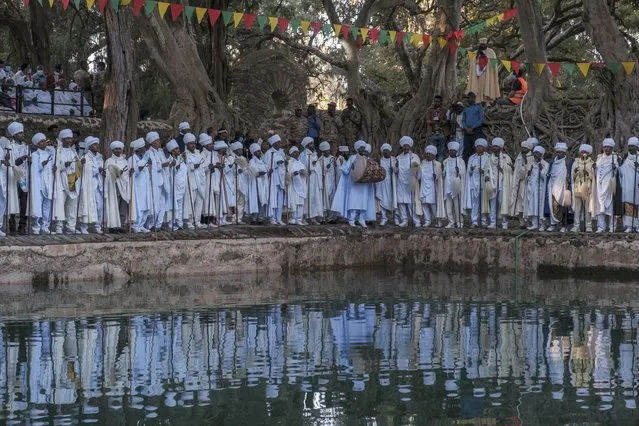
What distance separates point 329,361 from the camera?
10.1 m

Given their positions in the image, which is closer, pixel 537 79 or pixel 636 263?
pixel 636 263

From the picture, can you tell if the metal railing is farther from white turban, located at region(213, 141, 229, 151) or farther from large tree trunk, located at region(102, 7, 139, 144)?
white turban, located at region(213, 141, 229, 151)

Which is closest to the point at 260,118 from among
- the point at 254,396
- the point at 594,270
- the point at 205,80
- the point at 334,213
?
the point at 205,80

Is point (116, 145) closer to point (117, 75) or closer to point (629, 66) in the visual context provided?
point (117, 75)

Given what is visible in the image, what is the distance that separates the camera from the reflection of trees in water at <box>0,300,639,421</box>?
847cm

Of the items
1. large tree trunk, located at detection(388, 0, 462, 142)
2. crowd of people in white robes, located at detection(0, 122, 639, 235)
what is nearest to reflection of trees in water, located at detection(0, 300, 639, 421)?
crowd of people in white robes, located at detection(0, 122, 639, 235)

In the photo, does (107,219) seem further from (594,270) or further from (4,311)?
(594,270)

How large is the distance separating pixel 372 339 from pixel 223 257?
263 inches

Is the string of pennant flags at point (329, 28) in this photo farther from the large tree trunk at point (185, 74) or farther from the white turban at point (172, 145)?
the white turban at point (172, 145)

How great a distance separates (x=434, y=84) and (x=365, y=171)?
160 inches

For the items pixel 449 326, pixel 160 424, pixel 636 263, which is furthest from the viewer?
pixel 636 263

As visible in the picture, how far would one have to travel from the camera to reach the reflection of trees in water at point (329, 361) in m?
8.47

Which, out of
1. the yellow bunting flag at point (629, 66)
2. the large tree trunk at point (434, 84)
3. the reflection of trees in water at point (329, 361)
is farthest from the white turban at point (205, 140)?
the yellow bunting flag at point (629, 66)

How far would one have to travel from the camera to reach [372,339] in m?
11.2
